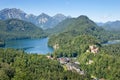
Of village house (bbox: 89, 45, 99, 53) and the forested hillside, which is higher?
village house (bbox: 89, 45, 99, 53)

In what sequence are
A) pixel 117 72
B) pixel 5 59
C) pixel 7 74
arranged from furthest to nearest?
pixel 5 59
pixel 117 72
pixel 7 74

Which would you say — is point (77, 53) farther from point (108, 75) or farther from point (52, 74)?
point (52, 74)

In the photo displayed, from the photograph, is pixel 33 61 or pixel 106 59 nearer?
pixel 33 61

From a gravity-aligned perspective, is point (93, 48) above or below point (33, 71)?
above

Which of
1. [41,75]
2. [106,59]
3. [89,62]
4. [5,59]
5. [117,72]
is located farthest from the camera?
[89,62]

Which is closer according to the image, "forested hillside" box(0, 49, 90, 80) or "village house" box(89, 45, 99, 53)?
"forested hillside" box(0, 49, 90, 80)

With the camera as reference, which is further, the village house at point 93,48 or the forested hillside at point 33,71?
the village house at point 93,48

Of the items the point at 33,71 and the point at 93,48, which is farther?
the point at 93,48

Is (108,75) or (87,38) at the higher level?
(87,38)

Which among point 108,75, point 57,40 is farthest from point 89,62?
point 57,40

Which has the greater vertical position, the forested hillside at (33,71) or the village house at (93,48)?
the village house at (93,48)
